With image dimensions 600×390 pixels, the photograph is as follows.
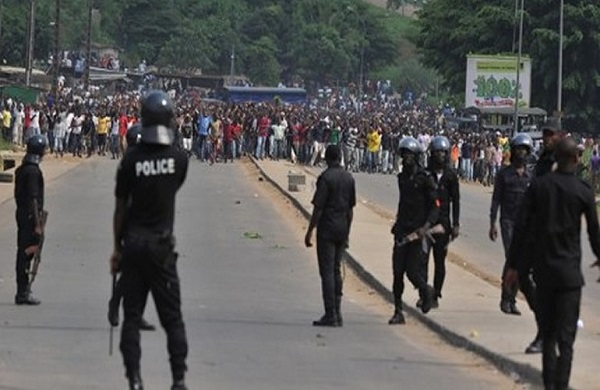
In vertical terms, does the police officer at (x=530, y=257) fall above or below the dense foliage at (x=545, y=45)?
below

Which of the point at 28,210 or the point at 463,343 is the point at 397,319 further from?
the point at 28,210

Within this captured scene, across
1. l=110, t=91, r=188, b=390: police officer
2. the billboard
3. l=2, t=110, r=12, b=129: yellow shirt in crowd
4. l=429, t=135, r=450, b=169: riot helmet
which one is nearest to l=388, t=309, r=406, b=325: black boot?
l=429, t=135, r=450, b=169: riot helmet

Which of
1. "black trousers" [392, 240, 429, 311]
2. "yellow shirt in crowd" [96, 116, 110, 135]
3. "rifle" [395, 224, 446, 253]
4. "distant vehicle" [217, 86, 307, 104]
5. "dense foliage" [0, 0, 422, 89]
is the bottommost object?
"black trousers" [392, 240, 429, 311]

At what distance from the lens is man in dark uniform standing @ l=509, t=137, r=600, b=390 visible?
11.1m

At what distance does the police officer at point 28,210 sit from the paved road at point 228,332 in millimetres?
326

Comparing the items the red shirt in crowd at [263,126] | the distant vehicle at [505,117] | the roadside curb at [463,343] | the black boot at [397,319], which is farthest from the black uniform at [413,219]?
the distant vehicle at [505,117]

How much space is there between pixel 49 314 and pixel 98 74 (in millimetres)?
105361

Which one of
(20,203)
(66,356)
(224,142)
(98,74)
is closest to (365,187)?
(224,142)

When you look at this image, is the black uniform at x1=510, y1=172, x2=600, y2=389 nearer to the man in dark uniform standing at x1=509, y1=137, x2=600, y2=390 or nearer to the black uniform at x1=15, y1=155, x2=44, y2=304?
the man in dark uniform standing at x1=509, y1=137, x2=600, y2=390

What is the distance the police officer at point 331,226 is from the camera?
16.4 m

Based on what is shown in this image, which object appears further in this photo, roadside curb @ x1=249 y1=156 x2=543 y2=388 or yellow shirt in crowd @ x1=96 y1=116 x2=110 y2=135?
yellow shirt in crowd @ x1=96 y1=116 x2=110 y2=135

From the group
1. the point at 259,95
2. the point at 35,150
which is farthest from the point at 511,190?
the point at 259,95

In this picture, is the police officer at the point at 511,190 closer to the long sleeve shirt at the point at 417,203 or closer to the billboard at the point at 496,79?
the long sleeve shirt at the point at 417,203

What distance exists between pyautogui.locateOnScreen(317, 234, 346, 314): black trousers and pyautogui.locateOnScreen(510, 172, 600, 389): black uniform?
518 centimetres
